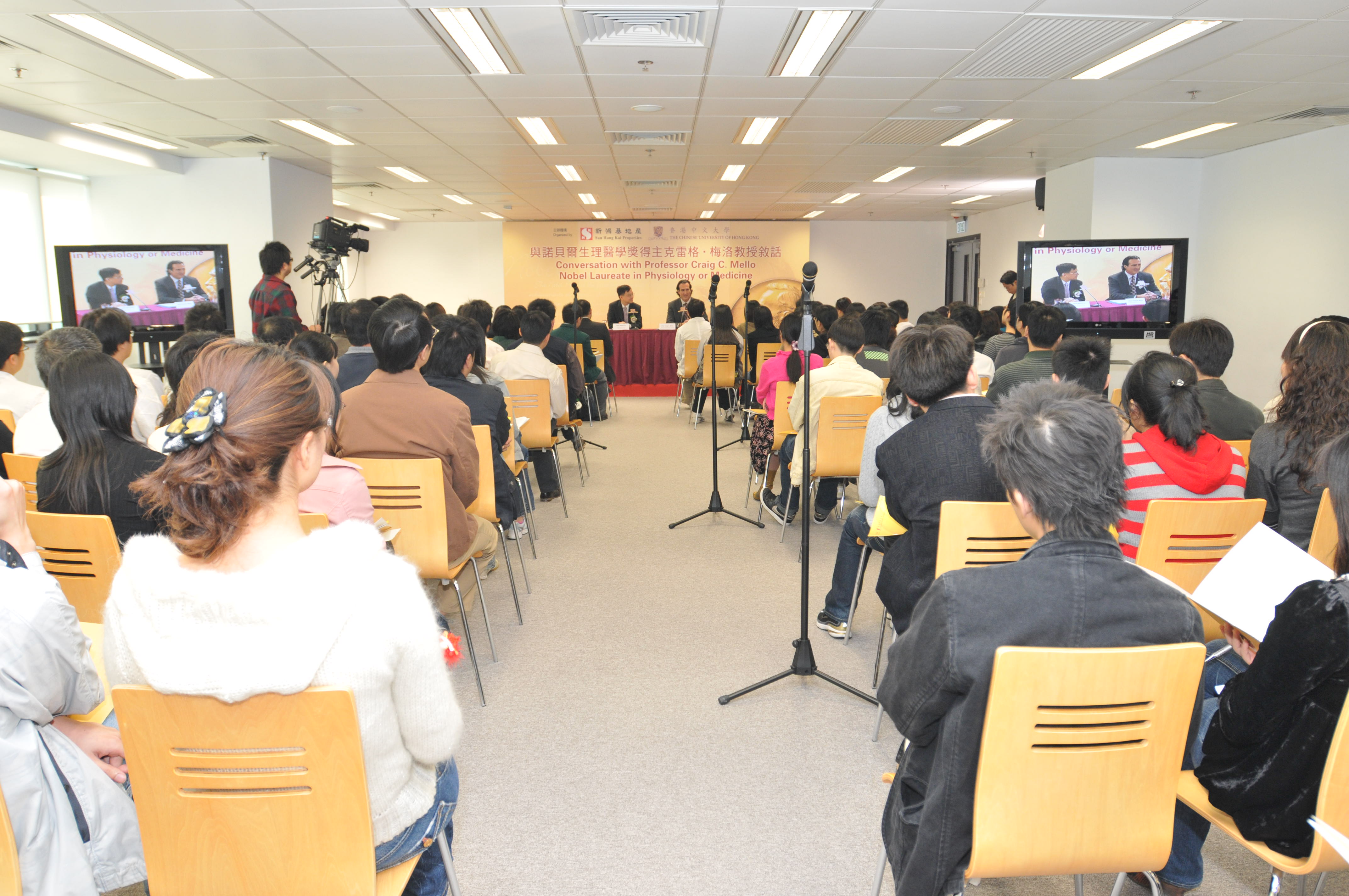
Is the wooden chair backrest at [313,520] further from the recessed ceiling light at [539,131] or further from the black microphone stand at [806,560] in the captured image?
the recessed ceiling light at [539,131]

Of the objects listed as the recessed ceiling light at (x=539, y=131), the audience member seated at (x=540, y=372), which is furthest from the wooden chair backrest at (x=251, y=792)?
the recessed ceiling light at (x=539, y=131)

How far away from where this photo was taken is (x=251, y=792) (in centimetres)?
117

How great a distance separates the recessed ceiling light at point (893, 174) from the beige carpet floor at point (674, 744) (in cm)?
574

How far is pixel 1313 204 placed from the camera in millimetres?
6930

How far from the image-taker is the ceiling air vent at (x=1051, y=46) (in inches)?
161

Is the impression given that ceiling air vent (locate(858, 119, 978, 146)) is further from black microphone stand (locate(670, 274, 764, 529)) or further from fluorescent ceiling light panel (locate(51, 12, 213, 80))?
fluorescent ceiling light panel (locate(51, 12, 213, 80))

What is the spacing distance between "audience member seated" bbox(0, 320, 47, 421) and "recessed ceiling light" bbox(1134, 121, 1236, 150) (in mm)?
7982

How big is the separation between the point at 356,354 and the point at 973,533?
3175 millimetres

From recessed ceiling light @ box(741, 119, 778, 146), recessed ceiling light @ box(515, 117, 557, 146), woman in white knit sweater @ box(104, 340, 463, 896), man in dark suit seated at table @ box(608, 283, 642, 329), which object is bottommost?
woman in white knit sweater @ box(104, 340, 463, 896)

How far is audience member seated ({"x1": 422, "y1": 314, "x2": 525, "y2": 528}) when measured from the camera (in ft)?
12.1

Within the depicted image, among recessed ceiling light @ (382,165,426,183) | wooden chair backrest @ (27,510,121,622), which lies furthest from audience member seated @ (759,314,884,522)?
recessed ceiling light @ (382,165,426,183)

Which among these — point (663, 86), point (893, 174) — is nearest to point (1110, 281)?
point (893, 174)

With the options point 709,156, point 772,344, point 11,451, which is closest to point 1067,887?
point 11,451

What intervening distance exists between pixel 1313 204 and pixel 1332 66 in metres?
2.50
